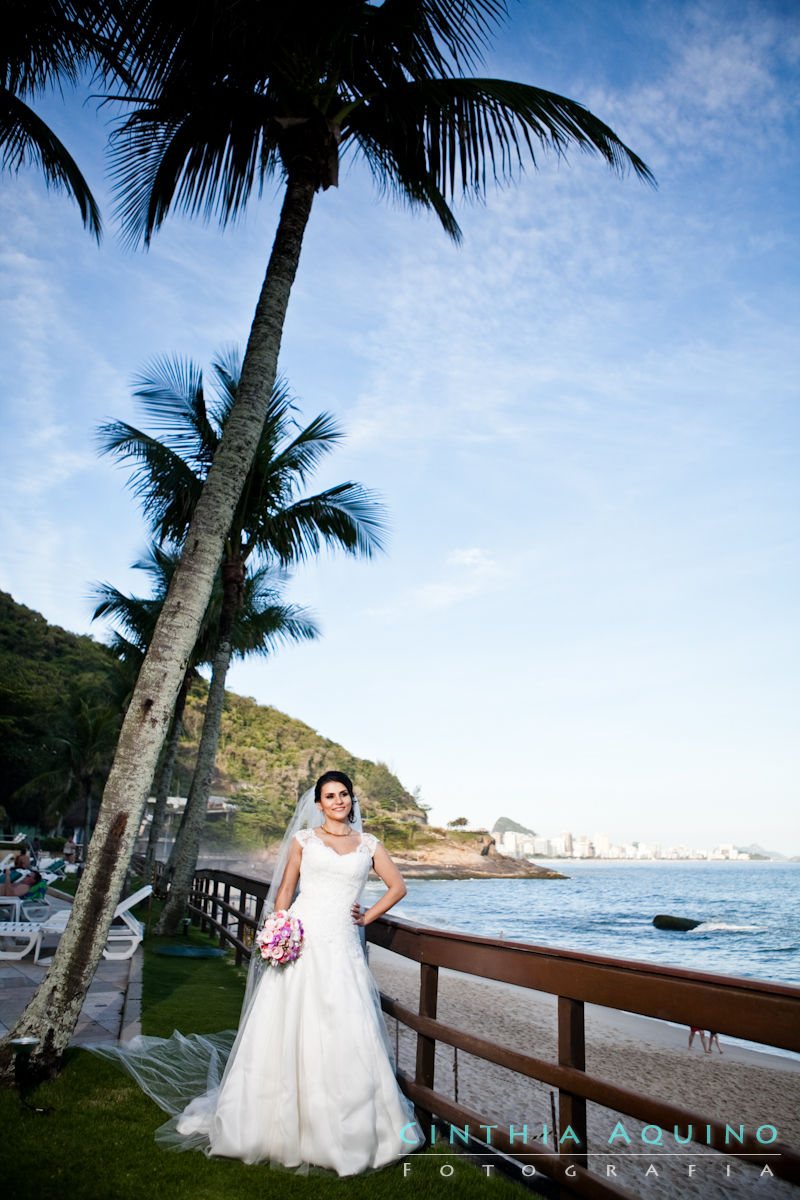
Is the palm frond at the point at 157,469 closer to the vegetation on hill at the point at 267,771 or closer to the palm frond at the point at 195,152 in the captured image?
the palm frond at the point at 195,152

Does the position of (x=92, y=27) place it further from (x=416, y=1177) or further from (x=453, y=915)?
(x=453, y=915)

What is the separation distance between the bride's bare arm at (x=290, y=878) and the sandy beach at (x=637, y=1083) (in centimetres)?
146

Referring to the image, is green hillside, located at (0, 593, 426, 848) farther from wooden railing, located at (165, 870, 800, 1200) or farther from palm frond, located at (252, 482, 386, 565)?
wooden railing, located at (165, 870, 800, 1200)

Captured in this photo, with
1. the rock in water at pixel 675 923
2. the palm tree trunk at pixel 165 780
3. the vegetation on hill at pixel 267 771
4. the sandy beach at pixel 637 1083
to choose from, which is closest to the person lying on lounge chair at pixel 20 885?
the palm tree trunk at pixel 165 780

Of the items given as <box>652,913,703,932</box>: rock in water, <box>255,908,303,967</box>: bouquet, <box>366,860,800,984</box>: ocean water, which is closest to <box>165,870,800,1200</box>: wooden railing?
<box>255,908,303,967</box>: bouquet

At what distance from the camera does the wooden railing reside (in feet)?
6.40

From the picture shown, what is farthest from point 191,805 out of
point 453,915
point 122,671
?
point 453,915

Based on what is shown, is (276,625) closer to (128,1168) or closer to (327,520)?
(327,520)

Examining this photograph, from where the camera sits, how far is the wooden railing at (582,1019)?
6.40 ft

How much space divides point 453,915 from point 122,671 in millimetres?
26746

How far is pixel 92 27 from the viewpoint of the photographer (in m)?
5.66

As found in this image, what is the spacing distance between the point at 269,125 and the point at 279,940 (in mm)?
6199

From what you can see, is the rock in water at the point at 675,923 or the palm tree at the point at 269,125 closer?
the palm tree at the point at 269,125

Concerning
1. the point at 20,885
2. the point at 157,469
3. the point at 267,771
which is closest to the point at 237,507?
the point at 157,469
